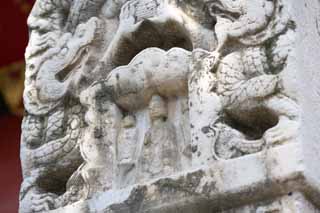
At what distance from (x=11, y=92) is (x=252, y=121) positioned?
1.59m

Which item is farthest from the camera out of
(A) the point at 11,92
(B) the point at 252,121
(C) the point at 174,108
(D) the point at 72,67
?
(A) the point at 11,92

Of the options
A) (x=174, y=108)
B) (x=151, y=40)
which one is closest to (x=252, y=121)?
(x=174, y=108)

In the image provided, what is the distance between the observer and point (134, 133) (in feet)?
6.54

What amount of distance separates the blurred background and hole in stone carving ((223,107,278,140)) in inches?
53.4

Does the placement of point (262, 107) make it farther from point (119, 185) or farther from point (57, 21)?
point (57, 21)

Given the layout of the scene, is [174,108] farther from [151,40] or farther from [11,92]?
[11,92]

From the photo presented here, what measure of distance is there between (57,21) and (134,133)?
420 mm

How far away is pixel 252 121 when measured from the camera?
6.04ft

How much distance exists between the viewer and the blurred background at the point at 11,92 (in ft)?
10.1

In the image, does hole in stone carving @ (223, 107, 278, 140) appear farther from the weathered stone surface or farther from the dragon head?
the dragon head

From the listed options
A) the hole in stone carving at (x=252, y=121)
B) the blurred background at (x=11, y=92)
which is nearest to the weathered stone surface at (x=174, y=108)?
the hole in stone carving at (x=252, y=121)

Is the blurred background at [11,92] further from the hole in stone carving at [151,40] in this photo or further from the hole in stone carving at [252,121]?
the hole in stone carving at [252,121]

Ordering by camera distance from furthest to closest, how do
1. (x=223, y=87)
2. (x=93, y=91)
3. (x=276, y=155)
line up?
(x=93, y=91)
(x=223, y=87)
(x=276, y=155)

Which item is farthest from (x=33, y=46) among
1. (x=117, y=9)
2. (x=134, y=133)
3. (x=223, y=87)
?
(x=223, y=87)
